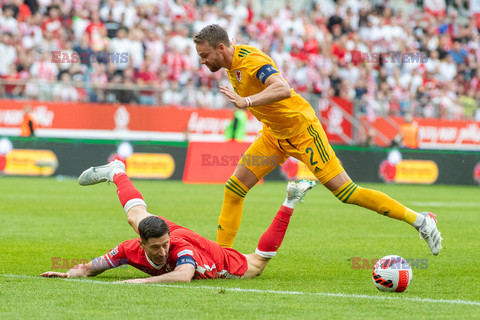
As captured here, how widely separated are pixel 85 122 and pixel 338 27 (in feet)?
33.3

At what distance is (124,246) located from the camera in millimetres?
7074

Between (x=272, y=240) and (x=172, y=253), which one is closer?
(x=172, y=253)

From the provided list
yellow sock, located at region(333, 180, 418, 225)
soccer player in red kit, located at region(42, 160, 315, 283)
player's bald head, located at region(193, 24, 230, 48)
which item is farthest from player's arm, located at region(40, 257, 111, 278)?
yellow sock, located at region(333, 180, 418, 225)

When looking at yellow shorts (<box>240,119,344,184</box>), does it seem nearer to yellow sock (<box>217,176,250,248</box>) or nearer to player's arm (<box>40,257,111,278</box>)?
yellow sock (<box>217,176,250,248</box>)

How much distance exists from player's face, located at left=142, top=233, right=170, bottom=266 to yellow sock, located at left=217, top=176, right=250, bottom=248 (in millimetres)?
1723

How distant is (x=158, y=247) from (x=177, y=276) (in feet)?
1.22

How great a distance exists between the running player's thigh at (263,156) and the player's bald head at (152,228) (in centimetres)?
199

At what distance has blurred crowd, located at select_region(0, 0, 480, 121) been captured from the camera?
915 inches

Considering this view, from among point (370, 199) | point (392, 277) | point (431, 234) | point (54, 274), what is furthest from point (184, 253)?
point (431, 234)

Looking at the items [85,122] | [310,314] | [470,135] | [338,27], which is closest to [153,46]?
[85,122]

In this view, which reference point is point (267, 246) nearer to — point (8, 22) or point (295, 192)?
point (295, 192)

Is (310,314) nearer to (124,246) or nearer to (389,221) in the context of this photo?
(124,246)

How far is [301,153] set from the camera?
8.20 m

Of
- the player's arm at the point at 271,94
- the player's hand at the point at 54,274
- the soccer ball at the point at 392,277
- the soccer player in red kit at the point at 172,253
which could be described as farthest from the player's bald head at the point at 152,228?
the soccer ball at the point at 392,277
